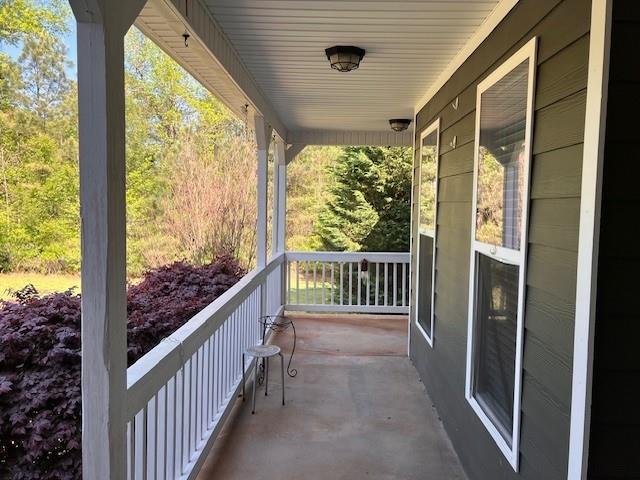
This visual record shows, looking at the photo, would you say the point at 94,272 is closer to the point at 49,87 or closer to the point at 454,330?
the point at 454,330

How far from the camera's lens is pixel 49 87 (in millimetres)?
6305

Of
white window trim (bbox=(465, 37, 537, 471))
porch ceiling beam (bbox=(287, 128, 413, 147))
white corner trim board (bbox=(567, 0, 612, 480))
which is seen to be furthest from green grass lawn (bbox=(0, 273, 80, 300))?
porch ceiling beam (bbox=(287, 128, 413, 147))

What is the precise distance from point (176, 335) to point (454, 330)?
178cm

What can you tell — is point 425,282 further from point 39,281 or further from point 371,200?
point 371,200

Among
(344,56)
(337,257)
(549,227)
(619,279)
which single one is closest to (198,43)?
(344,56)

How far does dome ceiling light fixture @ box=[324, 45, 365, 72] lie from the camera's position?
295 centimetres

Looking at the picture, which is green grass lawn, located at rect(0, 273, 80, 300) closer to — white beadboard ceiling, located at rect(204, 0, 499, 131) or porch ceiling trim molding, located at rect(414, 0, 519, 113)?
white beadboard ceiling, located at rect(204, 0, 499, 131)

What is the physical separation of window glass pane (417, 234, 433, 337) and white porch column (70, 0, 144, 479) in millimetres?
3075

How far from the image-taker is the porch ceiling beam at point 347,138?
6.84 m

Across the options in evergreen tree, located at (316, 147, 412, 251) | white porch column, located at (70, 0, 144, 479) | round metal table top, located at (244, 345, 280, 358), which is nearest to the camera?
white porch column, located at (70, 0, 144, 479)

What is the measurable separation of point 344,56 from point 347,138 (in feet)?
12.9

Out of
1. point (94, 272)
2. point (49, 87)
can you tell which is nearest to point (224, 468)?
point (94, 272)

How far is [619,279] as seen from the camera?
1465mm

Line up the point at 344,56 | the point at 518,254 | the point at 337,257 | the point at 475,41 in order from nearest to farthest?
the point at 518,254, the point at 475,41, the point at 344,56, the point at 337,257
